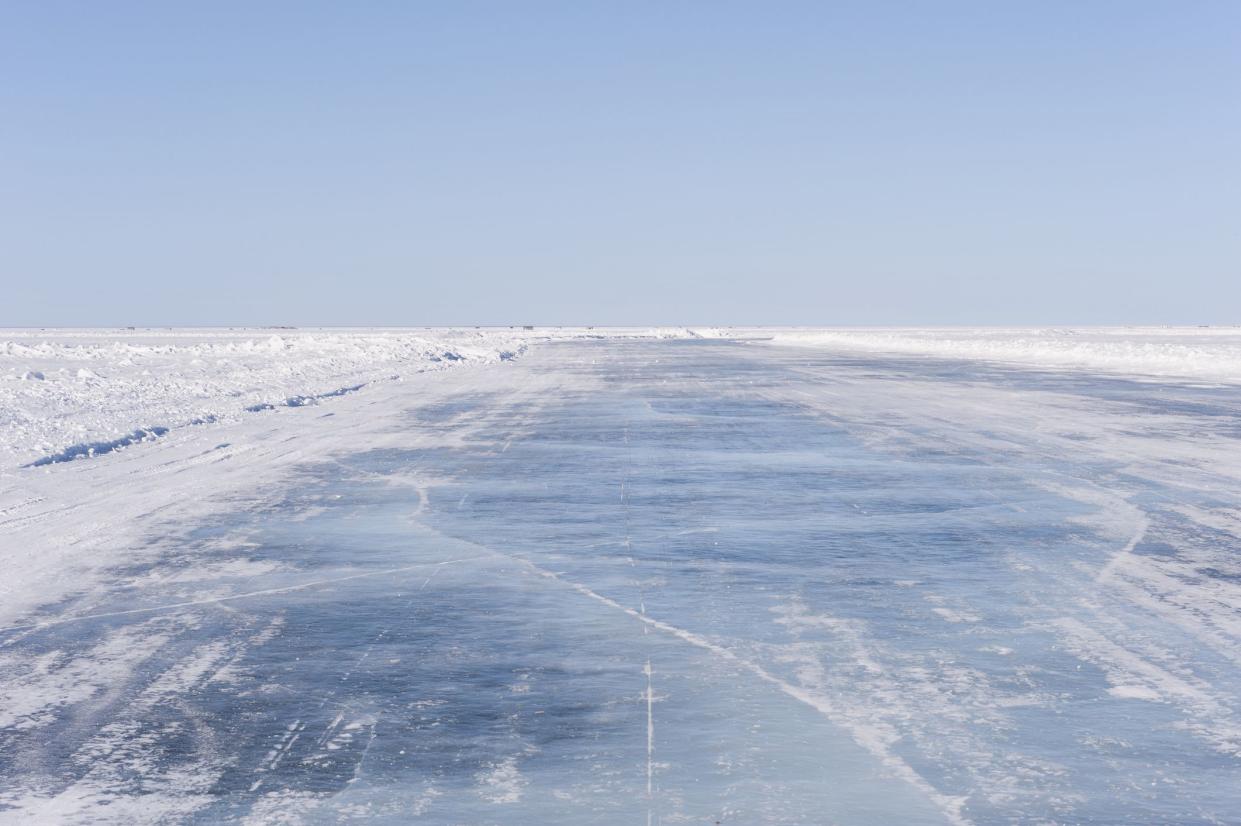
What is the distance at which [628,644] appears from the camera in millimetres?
6230

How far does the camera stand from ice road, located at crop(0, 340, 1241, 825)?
4.29 meters

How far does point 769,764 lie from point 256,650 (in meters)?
2.92

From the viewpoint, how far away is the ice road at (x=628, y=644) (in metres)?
4.29

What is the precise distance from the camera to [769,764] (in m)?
4.50

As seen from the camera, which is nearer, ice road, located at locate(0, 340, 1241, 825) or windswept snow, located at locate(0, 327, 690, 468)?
ice road, located at locate(0, 340, 1241, 825)

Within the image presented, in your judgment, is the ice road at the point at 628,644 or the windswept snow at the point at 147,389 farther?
the windswept snow at the point at 147,389

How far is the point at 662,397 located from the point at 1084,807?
76.3 ft

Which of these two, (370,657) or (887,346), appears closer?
(370,657)

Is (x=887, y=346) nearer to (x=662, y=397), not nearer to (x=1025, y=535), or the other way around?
(x=662, y=397)

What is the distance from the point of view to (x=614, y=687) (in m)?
5.47

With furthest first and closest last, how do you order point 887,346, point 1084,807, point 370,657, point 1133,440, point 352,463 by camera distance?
point 887,346 → point 1133,440 → point 352,463 → point 370,657 → point 1084,807

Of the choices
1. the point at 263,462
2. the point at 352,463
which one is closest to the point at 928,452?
the point at 352,463

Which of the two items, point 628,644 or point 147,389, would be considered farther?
point 147,389

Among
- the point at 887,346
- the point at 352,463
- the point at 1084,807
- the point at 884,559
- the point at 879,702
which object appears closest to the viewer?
the point at 1084,807
